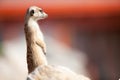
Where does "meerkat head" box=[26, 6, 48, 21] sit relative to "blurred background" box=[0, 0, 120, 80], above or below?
above

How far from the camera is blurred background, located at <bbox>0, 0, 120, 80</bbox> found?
2910 millimetres

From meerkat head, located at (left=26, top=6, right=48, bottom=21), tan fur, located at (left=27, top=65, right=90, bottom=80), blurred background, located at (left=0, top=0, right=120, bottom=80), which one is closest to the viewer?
tan fur, located at (left=27, top=65, right=90, bottom=80)

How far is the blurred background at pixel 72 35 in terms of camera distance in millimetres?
2910

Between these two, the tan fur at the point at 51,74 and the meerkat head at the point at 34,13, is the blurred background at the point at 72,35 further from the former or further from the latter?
the tan fur at the point at 51,74

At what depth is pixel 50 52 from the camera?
2.90 m

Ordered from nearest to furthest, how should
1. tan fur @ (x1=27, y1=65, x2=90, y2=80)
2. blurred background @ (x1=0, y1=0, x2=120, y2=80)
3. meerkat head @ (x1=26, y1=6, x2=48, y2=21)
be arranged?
tan fur @ (x1=27, y1=65, x2=90, y2=80)
meerkat head @ (x1=26, y1=6, x2=48, y2=21)
blurred background @ (x1=0, y1=0, x2=120, y2=80)

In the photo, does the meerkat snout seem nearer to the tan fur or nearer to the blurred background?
the tan fur

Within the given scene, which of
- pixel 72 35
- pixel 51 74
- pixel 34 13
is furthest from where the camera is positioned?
pixel 72 35

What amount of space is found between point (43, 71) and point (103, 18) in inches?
70.1

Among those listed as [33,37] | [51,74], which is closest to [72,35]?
[33,37]

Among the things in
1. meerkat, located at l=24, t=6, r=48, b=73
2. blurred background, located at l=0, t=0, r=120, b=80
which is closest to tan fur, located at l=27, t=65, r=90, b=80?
meerkat, located at l=24, t=6, r=48, b=73

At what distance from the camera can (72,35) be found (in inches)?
Answer: 117

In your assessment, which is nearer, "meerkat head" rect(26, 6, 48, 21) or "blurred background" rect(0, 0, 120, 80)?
"meerkat head" rect(26, 6, 48, 21)

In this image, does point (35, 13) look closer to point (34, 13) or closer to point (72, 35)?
point (34, 13)
